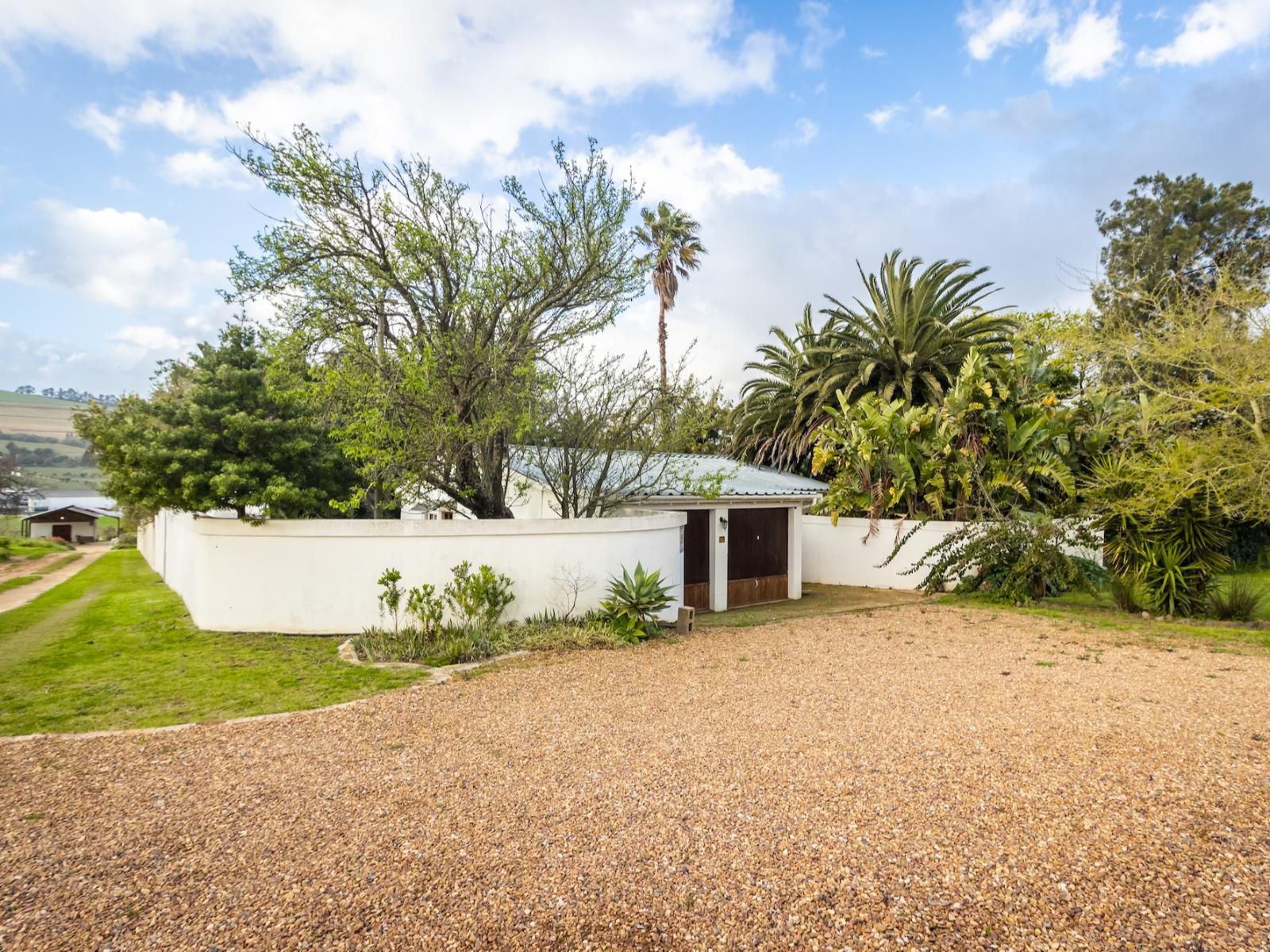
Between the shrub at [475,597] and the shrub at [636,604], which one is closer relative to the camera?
the shrub at [475,597]

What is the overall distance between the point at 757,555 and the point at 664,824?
34.4ft

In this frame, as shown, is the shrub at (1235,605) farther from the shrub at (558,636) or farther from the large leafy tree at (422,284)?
the large leafy tree at (422,284)

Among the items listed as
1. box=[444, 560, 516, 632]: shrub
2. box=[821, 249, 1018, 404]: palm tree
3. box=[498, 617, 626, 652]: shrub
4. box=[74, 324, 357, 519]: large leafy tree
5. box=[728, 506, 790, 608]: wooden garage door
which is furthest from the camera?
box=[821, 249, 1018, 404]: palm tree

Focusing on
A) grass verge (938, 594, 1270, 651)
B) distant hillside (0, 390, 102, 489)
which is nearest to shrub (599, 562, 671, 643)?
grass verge (938, 594, 1270, 651)

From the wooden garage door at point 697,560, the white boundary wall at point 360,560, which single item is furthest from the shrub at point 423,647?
the wooden garage door at point 697,560

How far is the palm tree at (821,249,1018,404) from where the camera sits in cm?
1792

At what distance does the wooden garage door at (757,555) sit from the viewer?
13.6 meters

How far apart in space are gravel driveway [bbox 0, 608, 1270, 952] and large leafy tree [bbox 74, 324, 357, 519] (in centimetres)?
484

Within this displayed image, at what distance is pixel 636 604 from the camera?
31.9ft

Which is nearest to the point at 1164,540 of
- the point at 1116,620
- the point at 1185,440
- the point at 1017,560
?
the point at 1116,620

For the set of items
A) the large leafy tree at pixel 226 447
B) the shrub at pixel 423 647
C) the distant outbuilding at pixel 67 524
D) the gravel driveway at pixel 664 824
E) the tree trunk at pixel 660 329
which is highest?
the tree trunk at pixel 660 329

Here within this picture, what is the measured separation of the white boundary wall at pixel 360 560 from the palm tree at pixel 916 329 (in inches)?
440

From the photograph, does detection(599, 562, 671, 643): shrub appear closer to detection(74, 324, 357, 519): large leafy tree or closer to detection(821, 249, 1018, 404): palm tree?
detection(74, 324, 357, 519): large leafy tree

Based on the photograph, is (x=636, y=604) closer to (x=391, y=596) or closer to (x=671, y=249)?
(x=391, y=596)
